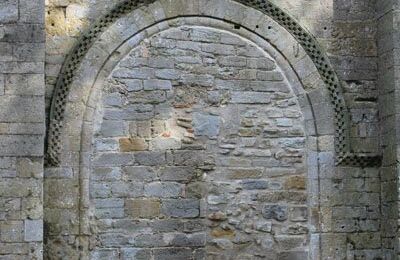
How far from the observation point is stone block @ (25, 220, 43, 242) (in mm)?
7855

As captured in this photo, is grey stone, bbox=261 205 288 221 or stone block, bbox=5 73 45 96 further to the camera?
grey stone, bbox=261 205 288 221

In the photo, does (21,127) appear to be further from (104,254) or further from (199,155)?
(199,155)

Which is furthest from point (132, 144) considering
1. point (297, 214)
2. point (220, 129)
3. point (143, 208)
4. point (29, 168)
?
point (297, 214)

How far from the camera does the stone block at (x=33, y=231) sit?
786 centimetres

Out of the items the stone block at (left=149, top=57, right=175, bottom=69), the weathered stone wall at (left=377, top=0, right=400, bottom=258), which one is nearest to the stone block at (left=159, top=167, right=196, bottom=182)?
the stone block at (left=149, top=57, right=175, bottom=69)

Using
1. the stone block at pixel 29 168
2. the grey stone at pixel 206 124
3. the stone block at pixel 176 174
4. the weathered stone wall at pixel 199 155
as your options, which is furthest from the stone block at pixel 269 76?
the stone block at pixel 29 168

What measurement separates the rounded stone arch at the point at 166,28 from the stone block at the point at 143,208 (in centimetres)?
40

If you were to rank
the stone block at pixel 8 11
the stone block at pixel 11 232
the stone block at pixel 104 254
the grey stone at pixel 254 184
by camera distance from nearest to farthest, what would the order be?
the stone block at pixel 11 232 < the stone block at pixel 8 11 < the stone block at pixel 104 254 < the grey stone at pixel 254 184

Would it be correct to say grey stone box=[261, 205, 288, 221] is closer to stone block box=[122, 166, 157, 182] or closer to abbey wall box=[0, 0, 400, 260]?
abbey wall box=[0, 0, 400, 260]

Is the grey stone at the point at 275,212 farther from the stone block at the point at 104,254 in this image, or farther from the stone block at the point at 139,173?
the stone block at the point at 104,254

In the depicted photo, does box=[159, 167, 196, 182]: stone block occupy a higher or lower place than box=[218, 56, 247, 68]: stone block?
lower

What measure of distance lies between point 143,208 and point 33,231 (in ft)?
4.02

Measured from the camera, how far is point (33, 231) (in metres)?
7.87

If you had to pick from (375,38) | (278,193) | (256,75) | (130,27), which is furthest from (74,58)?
(375,38)
